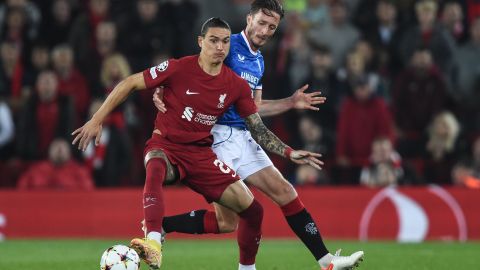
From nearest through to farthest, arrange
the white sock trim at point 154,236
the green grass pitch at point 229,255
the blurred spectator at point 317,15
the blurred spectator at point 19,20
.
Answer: the white sock trim at point 154,236 → the green grass pitch at point 229,255 → the blurred spectator at point 19,20 → the blurred spectator at point 317,15

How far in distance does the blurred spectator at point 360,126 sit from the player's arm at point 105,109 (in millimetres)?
7216

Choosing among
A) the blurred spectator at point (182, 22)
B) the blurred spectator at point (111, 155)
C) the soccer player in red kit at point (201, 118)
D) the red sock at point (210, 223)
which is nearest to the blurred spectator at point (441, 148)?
the blurred spectator at point (182, 22)

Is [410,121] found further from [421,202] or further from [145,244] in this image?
[145,244]

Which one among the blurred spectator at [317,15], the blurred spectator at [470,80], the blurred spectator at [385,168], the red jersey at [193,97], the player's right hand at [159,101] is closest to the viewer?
the red jersey at [193,97]

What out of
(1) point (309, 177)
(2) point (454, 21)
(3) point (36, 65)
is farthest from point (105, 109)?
(2) point (454, 21)

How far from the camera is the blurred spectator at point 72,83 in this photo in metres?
16.6

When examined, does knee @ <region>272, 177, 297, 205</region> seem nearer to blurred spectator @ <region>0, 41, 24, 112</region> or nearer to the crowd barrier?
the crowd barrier

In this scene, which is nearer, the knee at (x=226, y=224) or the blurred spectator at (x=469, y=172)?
the knee at (x=226, y=224)

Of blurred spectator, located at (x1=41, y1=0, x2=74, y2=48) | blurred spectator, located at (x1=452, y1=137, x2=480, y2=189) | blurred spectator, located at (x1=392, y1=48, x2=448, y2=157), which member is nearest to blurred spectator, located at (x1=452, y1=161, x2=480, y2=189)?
blurred spectator, located at (x1=452, y1=137, x2=480, y2=189)

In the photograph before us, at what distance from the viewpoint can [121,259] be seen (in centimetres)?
860

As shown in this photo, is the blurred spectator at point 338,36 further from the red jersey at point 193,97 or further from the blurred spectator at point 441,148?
the red jersey at point 193,97

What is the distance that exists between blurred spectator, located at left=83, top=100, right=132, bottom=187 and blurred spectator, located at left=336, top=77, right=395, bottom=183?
3.04 metres

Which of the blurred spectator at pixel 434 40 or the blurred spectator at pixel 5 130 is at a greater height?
the blurred spectator at pixel 434 40

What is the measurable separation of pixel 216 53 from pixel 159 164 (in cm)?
102
